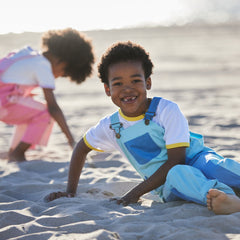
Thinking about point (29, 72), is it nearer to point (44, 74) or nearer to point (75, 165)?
point (44, 74)

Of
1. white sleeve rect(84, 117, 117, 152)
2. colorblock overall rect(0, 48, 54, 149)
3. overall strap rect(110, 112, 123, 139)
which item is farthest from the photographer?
colorblock overall rect(0, 48, 54, 149)

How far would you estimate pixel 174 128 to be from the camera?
2727 mm

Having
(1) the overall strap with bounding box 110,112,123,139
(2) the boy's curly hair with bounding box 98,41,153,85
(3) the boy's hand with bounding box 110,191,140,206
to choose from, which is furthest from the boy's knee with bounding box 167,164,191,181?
(2) the boy's curly hair with bounding box 98,41,153,85

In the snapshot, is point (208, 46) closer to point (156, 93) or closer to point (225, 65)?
point (225, 65)

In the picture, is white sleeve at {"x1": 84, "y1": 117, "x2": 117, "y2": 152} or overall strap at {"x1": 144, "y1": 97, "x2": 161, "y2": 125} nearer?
overall strap at {"x1": 144, "y1": 97, "x2": 161, "y2": 125}

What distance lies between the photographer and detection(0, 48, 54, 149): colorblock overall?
Answer: 4652 mm

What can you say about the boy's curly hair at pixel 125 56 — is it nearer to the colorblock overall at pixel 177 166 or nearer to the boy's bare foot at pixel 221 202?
the colorblock overall at pixel 177 166

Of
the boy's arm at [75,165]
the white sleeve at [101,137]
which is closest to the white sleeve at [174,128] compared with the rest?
the white sleeve at [101,137]

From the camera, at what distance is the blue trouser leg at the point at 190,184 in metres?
2.49

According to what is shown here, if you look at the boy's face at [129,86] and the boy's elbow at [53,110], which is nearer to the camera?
the boy's face at [129,86]

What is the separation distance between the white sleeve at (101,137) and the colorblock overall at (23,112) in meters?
1.79

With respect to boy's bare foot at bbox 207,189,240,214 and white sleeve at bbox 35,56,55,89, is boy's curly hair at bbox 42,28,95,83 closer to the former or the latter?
white sleeve at bbox 35,56,55,89

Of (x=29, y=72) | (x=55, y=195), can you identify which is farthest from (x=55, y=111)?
(x=55, y=195)

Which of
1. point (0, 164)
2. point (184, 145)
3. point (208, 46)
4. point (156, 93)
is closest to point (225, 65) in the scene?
point (156, 93)
